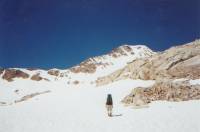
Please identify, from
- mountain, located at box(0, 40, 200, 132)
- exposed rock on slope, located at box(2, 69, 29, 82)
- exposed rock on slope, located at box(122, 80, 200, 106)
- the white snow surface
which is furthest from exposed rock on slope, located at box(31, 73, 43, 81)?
the white snow surface

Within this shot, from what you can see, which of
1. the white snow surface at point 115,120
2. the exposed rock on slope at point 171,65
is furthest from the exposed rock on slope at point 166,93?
the exposed rock on slope at point 171,65

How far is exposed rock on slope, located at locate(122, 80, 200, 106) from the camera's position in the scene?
31.2m

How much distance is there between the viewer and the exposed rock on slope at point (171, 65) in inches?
1634

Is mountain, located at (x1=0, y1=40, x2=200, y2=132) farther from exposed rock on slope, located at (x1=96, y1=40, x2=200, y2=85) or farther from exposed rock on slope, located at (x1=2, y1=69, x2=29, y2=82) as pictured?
exposed rock on slope, located at (x1=2, y1=69, x2=29, y2=82)

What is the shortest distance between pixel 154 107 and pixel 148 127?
849 centimetres

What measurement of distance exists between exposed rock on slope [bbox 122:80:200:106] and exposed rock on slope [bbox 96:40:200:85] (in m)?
4.89

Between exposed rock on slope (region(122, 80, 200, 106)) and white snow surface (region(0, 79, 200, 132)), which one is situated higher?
exposed rock on slope (region(122, 80, 200, 106))

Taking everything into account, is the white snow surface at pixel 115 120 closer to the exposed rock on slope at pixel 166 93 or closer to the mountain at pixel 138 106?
the mountain at pixel 138 106

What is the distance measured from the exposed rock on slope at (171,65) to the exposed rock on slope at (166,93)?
16.0 feet

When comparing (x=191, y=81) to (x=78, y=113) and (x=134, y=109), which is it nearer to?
(x=134, y=109)

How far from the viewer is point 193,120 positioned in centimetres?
2169

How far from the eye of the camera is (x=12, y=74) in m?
193

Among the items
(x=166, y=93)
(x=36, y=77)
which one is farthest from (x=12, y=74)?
(x=166, y=93)

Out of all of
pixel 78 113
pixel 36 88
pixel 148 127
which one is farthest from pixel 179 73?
pixel 36 88
